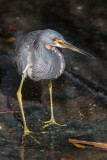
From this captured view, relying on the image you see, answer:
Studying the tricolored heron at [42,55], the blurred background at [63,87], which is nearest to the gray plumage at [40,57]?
the tricolored heron at [42,55]

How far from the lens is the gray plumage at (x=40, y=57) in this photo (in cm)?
523

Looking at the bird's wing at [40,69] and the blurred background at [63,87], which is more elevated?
the bird's wing at [40,69]

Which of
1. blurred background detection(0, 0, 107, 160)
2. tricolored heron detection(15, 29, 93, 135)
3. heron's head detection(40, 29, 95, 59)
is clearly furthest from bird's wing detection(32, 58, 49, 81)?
blurred background detection(0, 0, 107, 160)

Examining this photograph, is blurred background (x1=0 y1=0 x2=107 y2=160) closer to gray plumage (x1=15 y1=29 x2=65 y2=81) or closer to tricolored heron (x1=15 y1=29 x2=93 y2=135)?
tricolored heron (x1=15 y1=29 x2=93 y2=135)

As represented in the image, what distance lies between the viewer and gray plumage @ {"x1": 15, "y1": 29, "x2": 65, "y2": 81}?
17.1 ft

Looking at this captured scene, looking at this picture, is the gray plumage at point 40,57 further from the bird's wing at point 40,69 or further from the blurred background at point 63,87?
the blurred background at point 63,87

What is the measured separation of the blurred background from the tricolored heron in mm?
360

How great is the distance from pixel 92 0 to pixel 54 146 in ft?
21.8

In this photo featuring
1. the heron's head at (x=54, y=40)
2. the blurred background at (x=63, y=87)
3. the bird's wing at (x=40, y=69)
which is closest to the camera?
the blurred background at (x=63, y=87)

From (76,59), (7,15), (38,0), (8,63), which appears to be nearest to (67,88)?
(76,59)

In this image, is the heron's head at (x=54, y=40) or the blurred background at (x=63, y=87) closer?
the blurred background at (x=63, y=87)

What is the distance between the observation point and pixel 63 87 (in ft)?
21.2

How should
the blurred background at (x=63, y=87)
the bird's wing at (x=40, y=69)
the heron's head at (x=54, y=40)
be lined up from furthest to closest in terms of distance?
1. the bird's wing at (x=40, y=69)
2. the heron's head at (x=54, y=40)
3. the blurred background at (x=63, y=87)

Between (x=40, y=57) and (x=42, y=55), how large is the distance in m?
0.04
